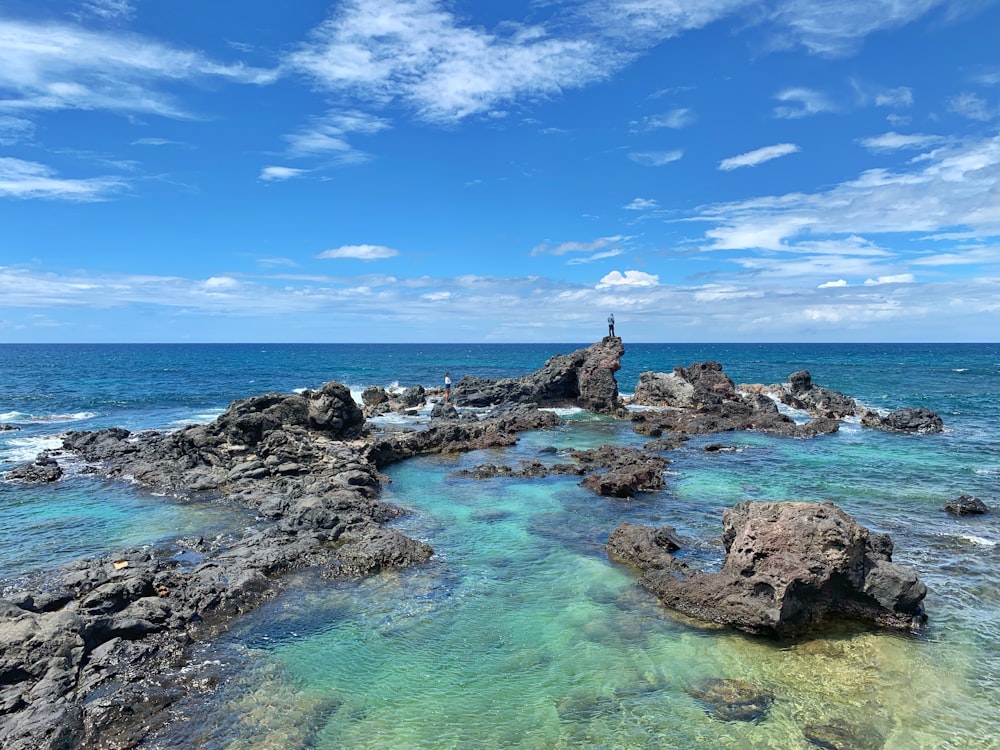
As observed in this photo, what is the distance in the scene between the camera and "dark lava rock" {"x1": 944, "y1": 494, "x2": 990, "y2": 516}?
19953 millimetres

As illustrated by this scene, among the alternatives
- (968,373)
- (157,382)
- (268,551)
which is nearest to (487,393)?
(268,551)

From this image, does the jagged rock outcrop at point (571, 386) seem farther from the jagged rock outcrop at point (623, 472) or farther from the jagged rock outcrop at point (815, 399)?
the jagged rock outcrop at point (623, 472)

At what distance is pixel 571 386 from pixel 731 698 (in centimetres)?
4103

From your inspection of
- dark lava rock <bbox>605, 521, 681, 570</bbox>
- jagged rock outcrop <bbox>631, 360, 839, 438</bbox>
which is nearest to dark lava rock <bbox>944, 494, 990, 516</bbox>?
dark lava rock <bbox>605, 521, 681, 570</bbox>

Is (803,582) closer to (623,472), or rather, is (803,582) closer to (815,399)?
(623,472)

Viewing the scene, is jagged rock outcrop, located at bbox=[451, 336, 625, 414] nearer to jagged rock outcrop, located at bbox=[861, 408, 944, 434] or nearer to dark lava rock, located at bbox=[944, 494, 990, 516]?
jagged rock outcrop, located at bbox=[861, 408, 944, 434]

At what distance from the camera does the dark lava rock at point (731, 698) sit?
9.67 meters

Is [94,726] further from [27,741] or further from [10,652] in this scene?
[10,652]

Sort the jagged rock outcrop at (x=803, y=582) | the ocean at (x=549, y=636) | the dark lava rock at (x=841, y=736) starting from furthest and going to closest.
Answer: the jagged rock outcrop at (x=803, y=582) → the ocean at (x=549, y=636) → the dark lava rock at (x=841, y=736)

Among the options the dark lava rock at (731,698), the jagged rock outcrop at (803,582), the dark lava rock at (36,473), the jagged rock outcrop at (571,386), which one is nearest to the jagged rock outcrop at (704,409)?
the jagged rock outcrop at (571,386)

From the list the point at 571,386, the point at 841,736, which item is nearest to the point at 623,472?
the point at 841,736

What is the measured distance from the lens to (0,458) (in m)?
30.7

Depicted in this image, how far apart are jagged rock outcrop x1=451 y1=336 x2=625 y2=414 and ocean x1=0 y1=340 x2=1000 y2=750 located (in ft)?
68.0

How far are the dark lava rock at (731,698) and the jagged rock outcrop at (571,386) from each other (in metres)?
35.5
